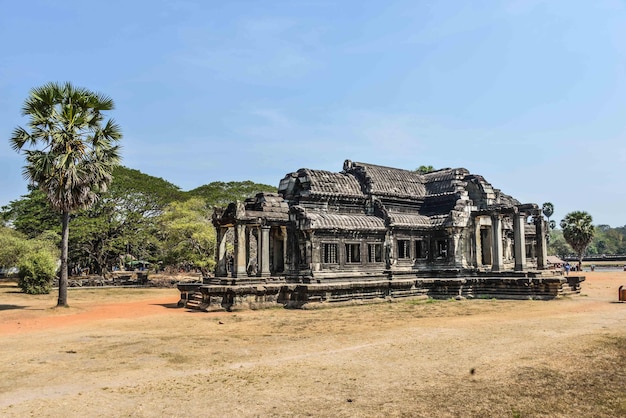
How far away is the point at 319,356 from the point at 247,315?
9.34m

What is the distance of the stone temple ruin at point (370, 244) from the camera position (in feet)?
77.8

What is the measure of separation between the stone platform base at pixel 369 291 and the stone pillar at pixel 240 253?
2.27 feet

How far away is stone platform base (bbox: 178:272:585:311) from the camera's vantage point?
22.7 metres

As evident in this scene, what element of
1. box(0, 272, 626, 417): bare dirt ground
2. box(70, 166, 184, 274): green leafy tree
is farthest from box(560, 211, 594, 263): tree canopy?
box(70, 166, 184, 274): green leafy tree

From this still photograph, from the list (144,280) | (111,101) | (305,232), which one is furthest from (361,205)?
(144,280)

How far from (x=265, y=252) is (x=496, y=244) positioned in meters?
13.2

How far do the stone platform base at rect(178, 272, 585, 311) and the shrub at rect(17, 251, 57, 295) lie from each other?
473 inches

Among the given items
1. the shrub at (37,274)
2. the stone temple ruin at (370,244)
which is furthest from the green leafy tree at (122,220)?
the stone temple ruin at (370,244)

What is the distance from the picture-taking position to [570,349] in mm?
11656

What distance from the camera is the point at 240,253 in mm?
23328

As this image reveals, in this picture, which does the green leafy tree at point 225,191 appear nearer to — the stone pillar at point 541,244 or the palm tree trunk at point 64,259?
the palm tree trunk at point 64,259

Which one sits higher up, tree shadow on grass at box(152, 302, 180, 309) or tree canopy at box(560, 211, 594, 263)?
tree canopy at box(560, 211, 594, 263)

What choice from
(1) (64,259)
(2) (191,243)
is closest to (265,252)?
(1) (64,259)

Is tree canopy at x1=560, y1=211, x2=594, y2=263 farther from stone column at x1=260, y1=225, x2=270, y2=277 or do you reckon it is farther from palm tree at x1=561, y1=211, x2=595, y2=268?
stone column at x1=260, y1=225, x2=270, y2=277
